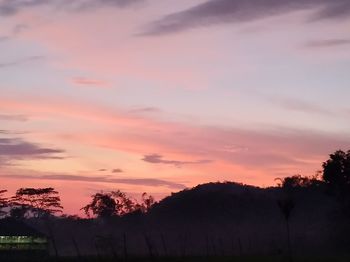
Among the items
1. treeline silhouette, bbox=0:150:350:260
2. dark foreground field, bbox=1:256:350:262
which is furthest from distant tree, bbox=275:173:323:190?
dark foreground field, bbox=1:256:350:262

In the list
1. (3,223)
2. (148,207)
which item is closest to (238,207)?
(148,207)

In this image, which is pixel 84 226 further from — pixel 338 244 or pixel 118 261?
pixel 118 261

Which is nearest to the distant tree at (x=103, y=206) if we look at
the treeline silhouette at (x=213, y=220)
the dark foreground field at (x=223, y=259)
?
the treeline silhouette at (x=213, y=220)

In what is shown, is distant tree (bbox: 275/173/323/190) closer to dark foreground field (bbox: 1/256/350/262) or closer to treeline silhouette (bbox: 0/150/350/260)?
treeline silhouette (bbox: 0/150/350/260)

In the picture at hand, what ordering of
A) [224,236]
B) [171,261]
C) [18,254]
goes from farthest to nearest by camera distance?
[224,236]
[18,254]
[171,261]

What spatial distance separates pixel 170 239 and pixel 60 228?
49454mm

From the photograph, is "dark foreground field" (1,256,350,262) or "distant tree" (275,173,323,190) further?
"distant tree" (275,173,323,190)

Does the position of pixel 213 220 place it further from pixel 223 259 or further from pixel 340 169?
pixel 223 259

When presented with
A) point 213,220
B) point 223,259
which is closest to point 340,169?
point 223,259

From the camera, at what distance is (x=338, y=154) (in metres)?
97.9

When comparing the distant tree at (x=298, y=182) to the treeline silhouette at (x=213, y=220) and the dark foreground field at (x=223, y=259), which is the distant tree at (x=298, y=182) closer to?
the treeline silhouette at (x=213, y=220)

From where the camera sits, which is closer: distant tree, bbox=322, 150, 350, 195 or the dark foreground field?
the dark foreground field

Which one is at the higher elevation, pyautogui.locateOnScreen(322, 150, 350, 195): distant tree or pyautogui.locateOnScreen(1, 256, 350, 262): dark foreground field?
pyautogui.locateOnScreen(322, 150, 350, 195): distant tree

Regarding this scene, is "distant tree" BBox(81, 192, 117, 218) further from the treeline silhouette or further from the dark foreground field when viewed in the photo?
the dark foreground field
